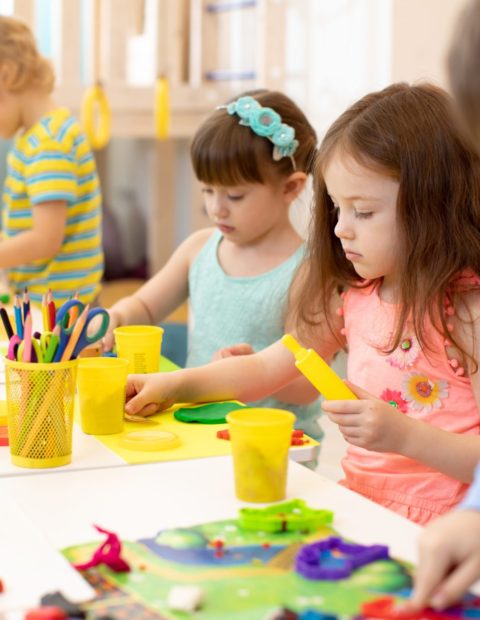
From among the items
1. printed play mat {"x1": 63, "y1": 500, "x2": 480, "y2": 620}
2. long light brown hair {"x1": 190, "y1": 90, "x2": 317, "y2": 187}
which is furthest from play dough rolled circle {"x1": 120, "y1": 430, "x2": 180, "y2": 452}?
long light brown hair {"x1": 190, "y1": 90, "x2": 317, "y2": 187}

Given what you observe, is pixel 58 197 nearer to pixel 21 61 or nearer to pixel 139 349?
pixel 21 61

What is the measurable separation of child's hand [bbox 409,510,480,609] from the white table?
0.09m

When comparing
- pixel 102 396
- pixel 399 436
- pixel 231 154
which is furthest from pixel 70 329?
pixel 231 154

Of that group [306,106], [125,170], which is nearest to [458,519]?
[306,106]

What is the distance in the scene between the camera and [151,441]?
109 cm

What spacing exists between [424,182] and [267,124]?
549 millimetres

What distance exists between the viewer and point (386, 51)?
120 inches

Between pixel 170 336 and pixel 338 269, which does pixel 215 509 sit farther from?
pixel 170 336

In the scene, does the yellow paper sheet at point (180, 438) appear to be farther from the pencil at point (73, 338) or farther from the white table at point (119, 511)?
the pencil at point (73, 338)

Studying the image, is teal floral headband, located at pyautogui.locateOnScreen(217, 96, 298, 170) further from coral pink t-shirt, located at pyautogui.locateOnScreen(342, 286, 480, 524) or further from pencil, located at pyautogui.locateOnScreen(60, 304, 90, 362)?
pencil, located at pyautogui.locateOnScreen(60, 304, 90, 362)

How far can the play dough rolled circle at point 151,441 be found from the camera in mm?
1080

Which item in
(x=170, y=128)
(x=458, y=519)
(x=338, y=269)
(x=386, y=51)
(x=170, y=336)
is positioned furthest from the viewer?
(x=170, y=128)

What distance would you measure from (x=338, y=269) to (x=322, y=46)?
219 cm

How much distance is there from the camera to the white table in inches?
30.4
